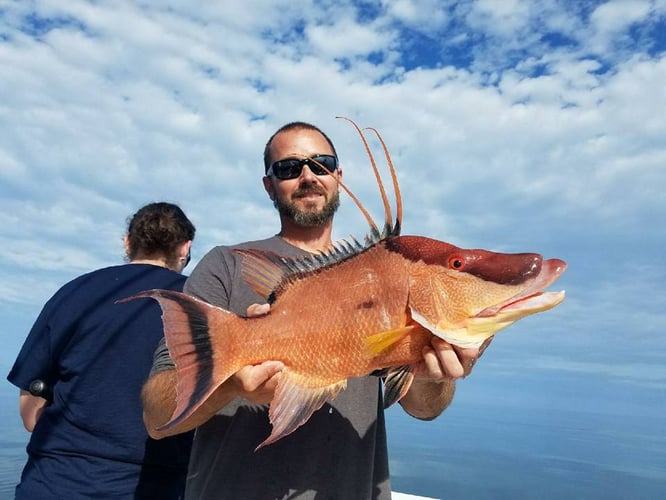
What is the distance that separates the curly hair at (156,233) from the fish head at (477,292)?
2.51 meters

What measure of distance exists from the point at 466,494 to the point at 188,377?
24732 millimetres

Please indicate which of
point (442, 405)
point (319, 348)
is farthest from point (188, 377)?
point (442, 405)

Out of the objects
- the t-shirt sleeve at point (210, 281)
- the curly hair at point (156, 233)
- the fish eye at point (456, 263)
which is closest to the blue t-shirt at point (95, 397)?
the curly hair at point (156, 233)

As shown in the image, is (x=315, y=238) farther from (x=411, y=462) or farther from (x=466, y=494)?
(x=411, y=462)

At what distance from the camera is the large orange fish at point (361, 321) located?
165cm

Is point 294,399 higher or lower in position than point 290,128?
lower

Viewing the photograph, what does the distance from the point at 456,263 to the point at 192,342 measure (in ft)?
3.10

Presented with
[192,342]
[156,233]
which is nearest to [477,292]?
[192,342]

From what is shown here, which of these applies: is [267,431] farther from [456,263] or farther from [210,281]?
[456,263]

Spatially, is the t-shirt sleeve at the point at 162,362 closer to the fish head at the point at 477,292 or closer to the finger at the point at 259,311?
the finger at the point at 259,311

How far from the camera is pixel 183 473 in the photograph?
11.0ft

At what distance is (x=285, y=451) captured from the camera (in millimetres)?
2205

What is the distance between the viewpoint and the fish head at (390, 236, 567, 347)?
163 cm

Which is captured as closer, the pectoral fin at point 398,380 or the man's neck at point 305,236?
the pectoral fin at point 398,380
